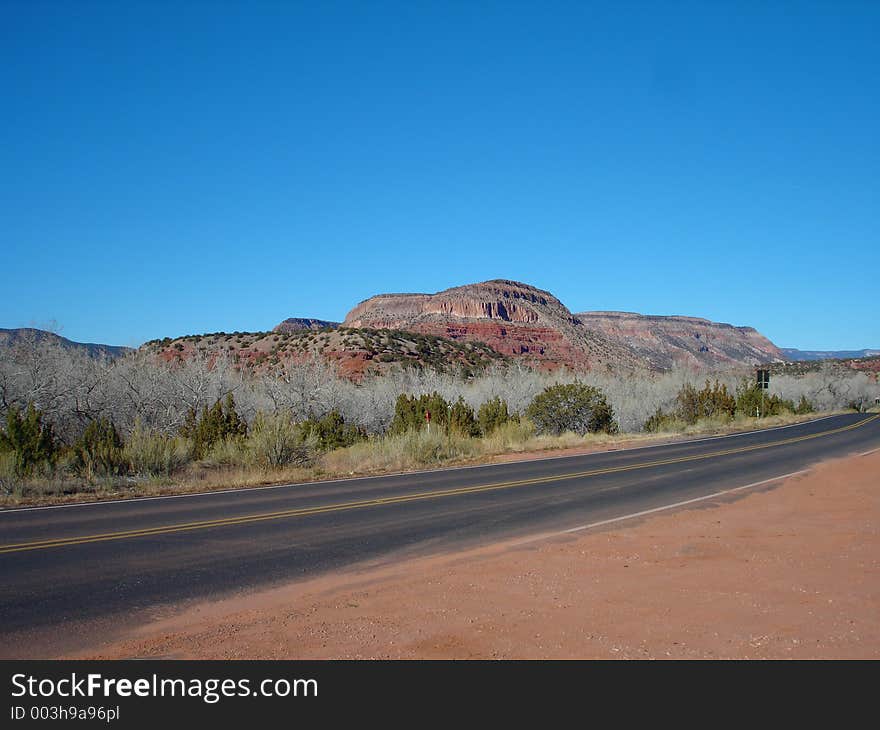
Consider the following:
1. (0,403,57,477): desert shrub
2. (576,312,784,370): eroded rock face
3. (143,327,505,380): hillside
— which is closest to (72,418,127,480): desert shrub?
(0,403,57,477): desert shrub

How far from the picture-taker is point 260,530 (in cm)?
1075

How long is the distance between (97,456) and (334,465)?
250 inches

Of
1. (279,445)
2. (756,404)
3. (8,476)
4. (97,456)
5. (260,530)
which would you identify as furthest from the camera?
(756,404)

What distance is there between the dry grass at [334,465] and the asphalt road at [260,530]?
1248 mm

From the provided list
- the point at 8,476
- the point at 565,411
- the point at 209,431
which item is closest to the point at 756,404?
the point at 565,411

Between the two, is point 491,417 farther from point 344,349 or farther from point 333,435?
point 344,349

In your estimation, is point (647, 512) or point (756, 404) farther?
point (756, 404)

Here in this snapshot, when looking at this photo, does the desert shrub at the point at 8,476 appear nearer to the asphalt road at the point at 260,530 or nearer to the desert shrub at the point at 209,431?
the asphalt road at the point at 260,530

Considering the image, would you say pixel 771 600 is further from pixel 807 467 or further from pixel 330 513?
pixel 807 467

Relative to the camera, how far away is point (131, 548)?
9.38m

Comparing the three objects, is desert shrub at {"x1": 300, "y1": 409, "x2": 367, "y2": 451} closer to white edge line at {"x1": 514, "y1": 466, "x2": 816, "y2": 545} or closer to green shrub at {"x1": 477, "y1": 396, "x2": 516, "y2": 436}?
green shrub at {"x1": 477, "y1": 396, "x2": 516, "y2": 436}

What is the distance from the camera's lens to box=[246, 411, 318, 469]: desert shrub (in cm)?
1966
